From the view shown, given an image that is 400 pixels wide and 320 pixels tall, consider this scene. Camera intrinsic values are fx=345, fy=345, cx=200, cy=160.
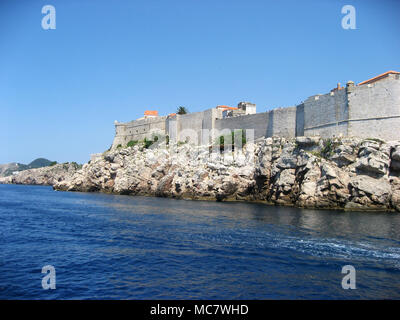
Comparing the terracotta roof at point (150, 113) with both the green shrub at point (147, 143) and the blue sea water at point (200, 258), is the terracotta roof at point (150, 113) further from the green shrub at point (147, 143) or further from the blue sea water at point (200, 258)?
the blue sea water at point (200, 258)

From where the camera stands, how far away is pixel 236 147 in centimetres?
3781

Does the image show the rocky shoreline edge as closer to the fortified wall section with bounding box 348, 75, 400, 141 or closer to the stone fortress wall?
the fortified wall section with bounding box 348, 75, 400, 141

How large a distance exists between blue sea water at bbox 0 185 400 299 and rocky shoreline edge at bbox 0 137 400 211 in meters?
6.68

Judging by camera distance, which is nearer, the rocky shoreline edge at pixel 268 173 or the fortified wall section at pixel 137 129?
the rocky shoreline edge at pixel 268 173

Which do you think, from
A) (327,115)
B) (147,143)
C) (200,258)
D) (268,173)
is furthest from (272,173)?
(147,143)

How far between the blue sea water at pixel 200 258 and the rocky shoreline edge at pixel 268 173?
6682mm

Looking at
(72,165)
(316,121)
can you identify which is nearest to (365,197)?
(316,121)

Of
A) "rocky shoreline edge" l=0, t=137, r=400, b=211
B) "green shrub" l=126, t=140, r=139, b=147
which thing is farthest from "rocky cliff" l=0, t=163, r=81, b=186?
"rocky shoreline edge" l=0, t=137, r=400, b=211

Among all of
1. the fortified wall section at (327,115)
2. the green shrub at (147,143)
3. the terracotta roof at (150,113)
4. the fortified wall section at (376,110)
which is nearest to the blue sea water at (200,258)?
the fortified wall section at (376,110)

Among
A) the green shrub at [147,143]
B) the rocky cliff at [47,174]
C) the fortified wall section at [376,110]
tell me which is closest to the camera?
the fortified wall section at [376,110]

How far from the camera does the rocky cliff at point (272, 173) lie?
25.6 meters

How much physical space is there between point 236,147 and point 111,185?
2028 centimetres

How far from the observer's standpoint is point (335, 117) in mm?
29703
